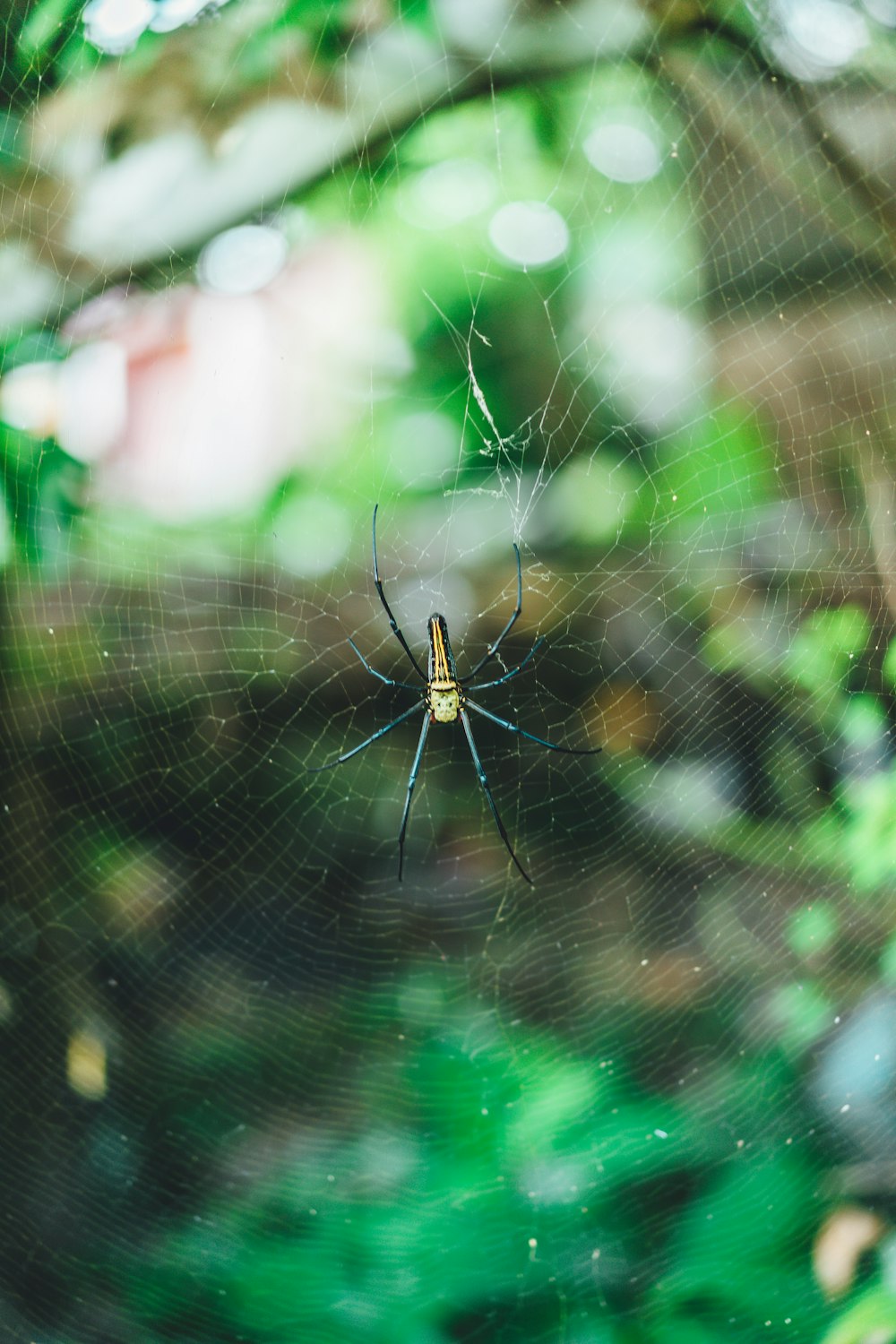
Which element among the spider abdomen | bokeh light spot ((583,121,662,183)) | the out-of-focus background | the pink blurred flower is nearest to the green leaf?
the out-of-focus background

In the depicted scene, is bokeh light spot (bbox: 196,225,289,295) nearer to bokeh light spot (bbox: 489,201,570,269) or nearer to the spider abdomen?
bokeh light spot (bbox: 489,201,570,269)

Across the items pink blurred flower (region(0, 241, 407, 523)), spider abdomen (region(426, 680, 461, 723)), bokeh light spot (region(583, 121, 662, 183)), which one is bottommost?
spider abdomen (region(426, 680, 461, 723))

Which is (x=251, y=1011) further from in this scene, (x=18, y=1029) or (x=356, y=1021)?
(x=18, y=1029)

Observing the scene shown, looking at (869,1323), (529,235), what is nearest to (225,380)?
(529,235)

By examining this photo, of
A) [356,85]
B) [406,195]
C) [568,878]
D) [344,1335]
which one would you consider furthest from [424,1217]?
[356,85]

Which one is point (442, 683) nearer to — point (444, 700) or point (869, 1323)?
point (444, 700)

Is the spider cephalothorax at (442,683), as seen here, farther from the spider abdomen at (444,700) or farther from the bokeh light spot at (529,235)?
the bokeh light spot at (529,235)
